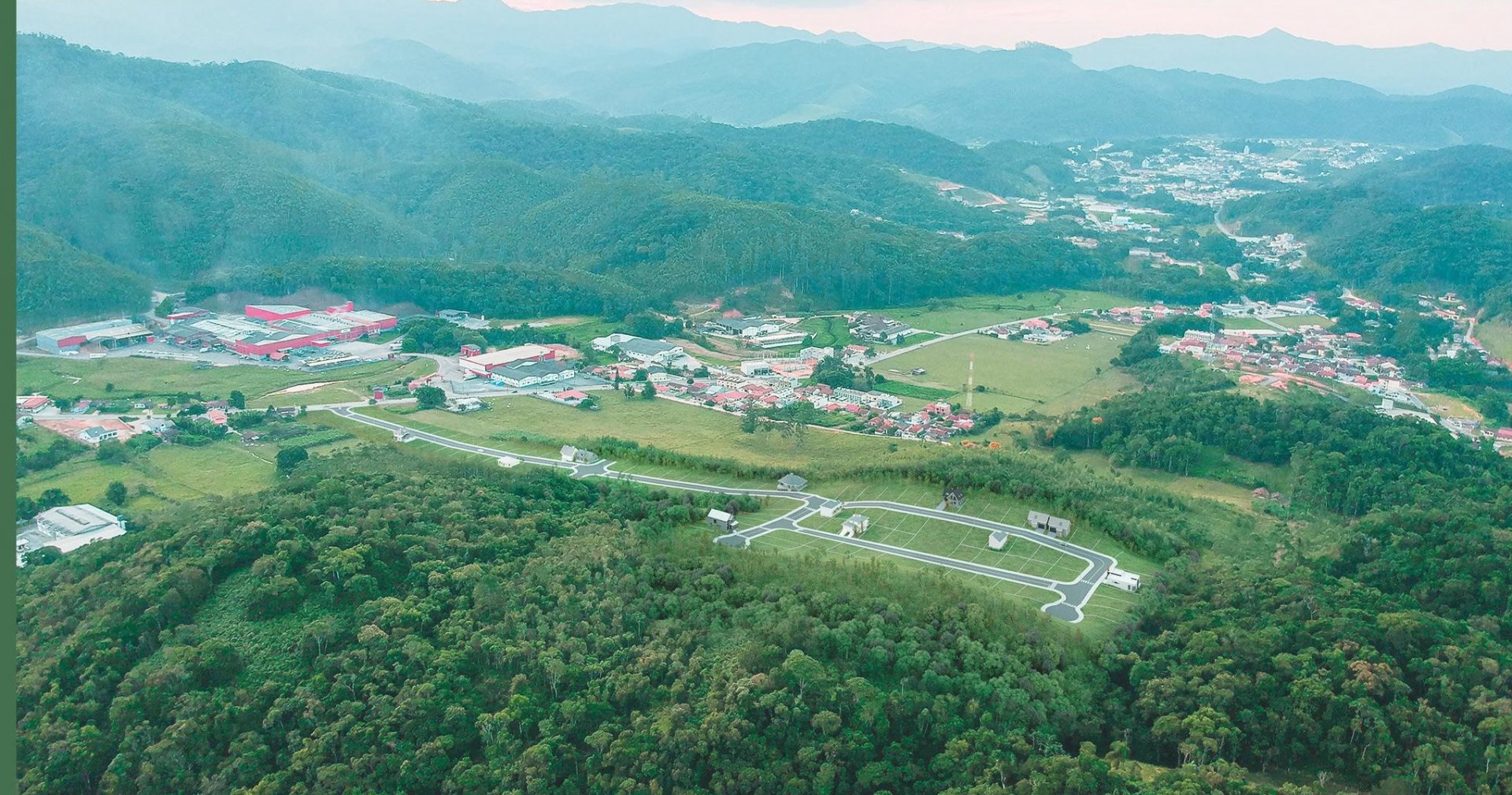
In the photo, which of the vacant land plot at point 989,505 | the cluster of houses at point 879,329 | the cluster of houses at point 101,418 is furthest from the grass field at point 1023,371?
the cluster of houses at point 101,418

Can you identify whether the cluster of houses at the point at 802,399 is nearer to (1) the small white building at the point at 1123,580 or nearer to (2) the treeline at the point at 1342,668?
(1) the small white building at the point at 1123,580

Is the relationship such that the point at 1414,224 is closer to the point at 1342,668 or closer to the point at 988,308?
the point at 988,308

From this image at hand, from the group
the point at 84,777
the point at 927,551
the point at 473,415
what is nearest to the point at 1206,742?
the point at 927,551

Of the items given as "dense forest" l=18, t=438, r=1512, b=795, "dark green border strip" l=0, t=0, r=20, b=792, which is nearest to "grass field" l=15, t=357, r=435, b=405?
"dense forest" l=18, t=438, r=1512, b=795

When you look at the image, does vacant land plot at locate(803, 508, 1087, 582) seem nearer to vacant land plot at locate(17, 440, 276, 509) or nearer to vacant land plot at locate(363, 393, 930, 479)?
vacant land plot at locate(363, 393, 930, 479)

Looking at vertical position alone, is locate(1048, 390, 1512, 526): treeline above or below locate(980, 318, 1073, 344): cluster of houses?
below

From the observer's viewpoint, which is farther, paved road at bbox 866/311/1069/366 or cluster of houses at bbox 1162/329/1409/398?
paved road at bbox 866/311/1069/366

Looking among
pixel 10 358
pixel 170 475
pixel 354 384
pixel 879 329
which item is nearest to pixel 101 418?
pixel 170 475

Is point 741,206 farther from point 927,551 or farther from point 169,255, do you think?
point 927,551
